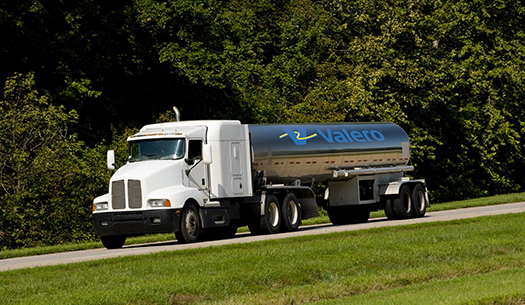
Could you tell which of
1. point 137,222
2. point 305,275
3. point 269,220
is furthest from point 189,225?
point 305,275

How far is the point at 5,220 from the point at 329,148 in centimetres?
1160

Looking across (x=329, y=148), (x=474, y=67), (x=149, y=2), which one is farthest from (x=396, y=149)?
(x=474, y=67)

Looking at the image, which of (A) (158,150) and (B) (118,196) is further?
(A) (158,150)

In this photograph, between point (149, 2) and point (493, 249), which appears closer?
point (493, 249)

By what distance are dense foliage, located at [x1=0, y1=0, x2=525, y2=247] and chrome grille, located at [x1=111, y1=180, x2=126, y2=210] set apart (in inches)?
368

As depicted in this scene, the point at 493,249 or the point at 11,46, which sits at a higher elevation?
the point at 11,46

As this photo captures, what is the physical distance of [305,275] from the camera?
45.4ft

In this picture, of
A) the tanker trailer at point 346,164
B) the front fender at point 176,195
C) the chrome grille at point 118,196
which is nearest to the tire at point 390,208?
the tanker trailer at point 346,164

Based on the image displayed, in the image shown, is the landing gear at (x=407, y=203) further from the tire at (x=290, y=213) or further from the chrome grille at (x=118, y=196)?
the chrome grille at (x=118, y=196)

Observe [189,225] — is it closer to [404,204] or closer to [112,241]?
[112,241]

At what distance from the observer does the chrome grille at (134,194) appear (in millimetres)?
19594

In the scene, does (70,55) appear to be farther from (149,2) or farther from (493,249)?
(493,249)

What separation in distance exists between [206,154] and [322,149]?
5.26 m

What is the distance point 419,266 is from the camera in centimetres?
1499
